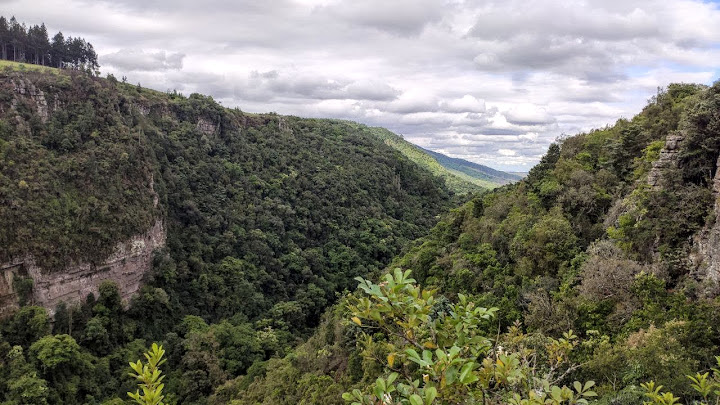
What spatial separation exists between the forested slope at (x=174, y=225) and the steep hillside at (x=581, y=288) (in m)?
11.4

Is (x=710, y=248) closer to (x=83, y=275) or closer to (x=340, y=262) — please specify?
(x=83, y=275)

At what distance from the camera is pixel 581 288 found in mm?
14289

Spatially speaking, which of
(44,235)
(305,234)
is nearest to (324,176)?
(305,234)

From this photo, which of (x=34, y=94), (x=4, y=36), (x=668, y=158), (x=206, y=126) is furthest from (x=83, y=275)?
(x=668, y=158)

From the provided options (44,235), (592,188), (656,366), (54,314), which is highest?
(592,188)

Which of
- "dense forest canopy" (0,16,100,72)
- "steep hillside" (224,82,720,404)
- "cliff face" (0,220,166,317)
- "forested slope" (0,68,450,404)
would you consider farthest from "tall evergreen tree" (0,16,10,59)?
"steep hillside" (224,82,720,404)

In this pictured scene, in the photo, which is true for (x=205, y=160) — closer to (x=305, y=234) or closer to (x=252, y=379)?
(x=305, y=234)

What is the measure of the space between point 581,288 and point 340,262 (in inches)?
1662

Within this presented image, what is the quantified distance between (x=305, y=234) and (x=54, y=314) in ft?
103

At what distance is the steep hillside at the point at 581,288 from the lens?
373 centimetres

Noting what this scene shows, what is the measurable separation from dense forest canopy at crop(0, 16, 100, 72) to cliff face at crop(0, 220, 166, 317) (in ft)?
75.7

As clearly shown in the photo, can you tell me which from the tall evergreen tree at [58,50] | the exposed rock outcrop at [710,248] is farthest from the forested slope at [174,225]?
the exposed rock outcrop at [710,248]

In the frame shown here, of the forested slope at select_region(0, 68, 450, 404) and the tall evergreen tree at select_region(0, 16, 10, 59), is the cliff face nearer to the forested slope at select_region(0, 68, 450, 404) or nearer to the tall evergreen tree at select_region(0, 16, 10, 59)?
the forested slope at select_region(0, 68, 450, 404)

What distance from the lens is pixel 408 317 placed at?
328 cm
